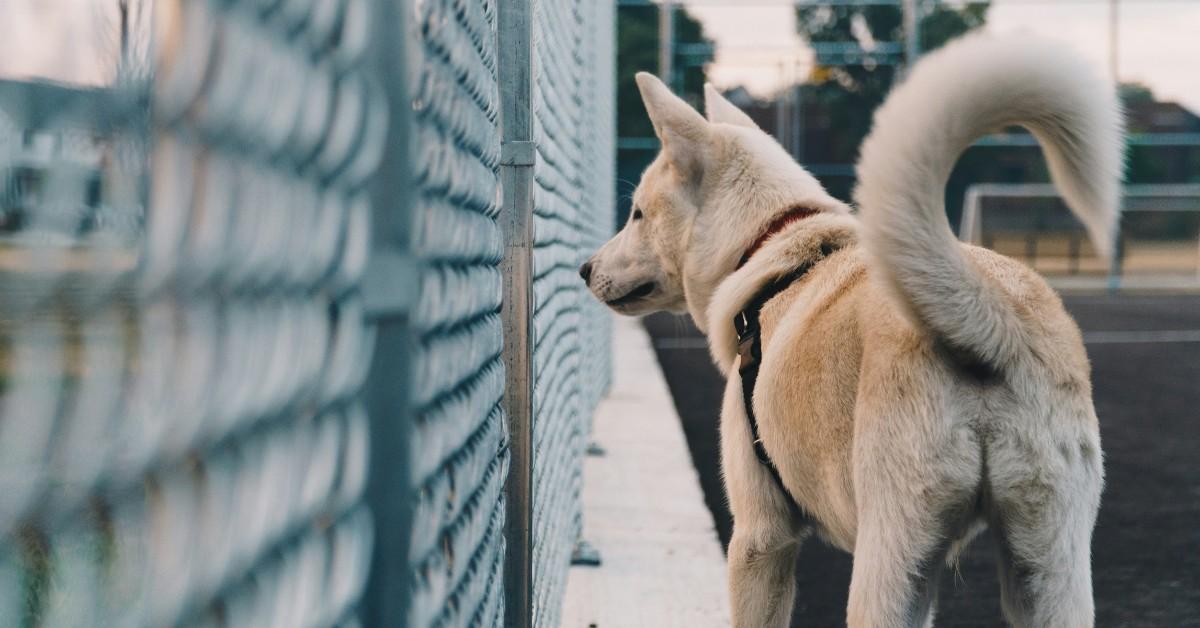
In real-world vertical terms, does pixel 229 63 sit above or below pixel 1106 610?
above

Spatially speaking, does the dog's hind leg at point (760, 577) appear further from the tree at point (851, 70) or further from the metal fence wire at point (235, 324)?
the tree at point (851, 70)

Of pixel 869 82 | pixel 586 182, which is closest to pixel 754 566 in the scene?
pixel 586 182

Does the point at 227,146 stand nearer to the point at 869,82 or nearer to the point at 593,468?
the point at 593,468

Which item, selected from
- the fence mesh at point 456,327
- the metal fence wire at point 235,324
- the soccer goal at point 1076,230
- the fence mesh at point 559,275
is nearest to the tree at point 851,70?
the soccer goal at point 1076,230

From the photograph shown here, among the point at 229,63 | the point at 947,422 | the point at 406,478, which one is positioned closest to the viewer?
the point at 229,63

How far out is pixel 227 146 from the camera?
66 cm

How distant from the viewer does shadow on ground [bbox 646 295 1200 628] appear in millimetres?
3895

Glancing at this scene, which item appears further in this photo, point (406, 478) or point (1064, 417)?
point (1064, 417)

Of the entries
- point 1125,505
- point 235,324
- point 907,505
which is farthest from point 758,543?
point 1125,505

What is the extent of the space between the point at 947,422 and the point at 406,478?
152 centimetres

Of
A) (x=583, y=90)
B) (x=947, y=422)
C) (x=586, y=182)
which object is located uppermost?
(x=583, y=90)

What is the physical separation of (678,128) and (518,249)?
1.08 metres

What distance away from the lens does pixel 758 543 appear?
2.85 m

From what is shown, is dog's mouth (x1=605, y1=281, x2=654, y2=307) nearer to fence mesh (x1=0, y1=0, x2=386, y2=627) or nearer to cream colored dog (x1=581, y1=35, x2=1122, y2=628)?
cream colored dog (x1=581, y1=35, x2=1122, y2=628)
